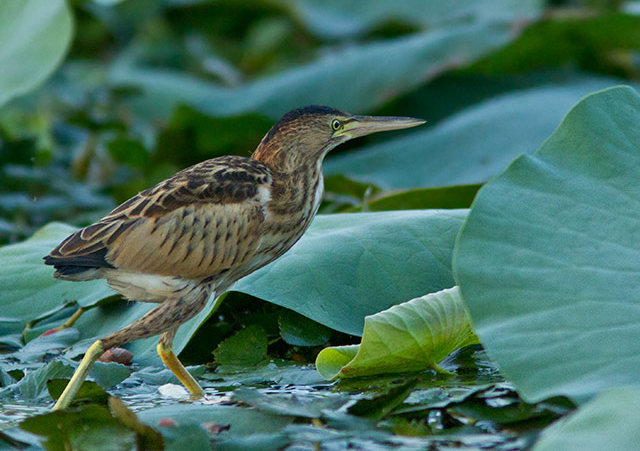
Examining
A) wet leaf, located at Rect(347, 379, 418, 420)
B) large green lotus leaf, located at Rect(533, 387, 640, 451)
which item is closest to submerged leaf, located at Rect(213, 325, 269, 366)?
wet leaf, located at Rect(347, 379, 418, 420)

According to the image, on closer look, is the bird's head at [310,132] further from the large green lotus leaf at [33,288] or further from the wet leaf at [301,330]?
the large green lotus leaf at [33,288]

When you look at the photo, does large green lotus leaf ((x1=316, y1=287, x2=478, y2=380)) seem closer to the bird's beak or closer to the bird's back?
the bird's back

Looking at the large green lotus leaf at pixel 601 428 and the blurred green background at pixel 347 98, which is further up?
the blurred green background at pixel 347 98

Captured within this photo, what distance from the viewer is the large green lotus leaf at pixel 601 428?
1.95m

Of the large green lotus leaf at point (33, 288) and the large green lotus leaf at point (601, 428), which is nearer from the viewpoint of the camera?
the large green lotus leaf at point (601, 428)

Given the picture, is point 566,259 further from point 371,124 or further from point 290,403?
point 371,124

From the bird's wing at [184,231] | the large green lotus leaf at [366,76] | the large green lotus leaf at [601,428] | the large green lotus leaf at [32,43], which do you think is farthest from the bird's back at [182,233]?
the large green lotus leaf at [366,76]

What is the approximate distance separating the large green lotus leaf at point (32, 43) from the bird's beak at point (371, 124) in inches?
64.9

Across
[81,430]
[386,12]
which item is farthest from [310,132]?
[386,12]

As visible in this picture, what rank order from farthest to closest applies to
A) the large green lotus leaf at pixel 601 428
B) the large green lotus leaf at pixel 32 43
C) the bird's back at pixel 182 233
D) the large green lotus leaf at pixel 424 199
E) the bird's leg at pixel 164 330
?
the large green lotus leaf at pixel 32 43 → the large green lotus leaf at pixel 424 199 → the bird's back at pixel 182 233 → the bird's leg at pixel 164 330 → the large green lotus leaf at pixel 601 428

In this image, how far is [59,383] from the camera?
3.01 m

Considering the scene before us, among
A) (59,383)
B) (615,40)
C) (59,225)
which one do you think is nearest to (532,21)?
(615,40)

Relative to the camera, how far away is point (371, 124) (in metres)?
3.59

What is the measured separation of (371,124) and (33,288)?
4.65ft
